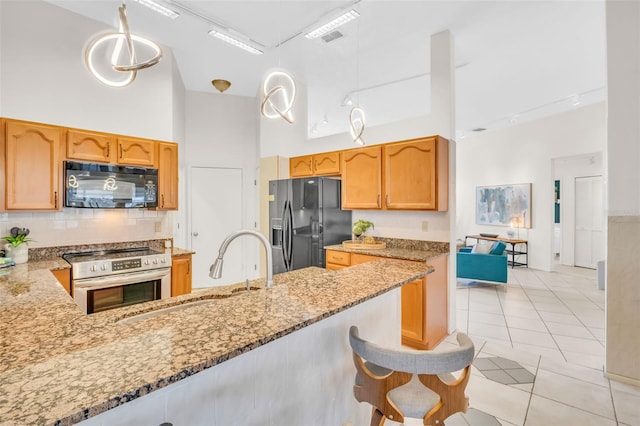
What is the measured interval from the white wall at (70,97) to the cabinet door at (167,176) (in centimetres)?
30

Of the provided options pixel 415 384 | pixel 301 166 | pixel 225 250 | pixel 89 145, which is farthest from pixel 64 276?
pixel 301 166

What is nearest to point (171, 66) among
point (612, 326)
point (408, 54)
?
point (408, 54)

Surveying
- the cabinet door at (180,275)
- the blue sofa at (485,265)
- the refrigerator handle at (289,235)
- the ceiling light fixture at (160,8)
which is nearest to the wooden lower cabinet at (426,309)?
the refrigerator handle at (289,235)

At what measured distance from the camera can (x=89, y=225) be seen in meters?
3.42

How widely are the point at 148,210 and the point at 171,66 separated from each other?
6.05ft

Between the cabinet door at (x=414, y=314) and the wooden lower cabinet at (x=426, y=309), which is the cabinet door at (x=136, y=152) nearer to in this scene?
the wooden lower cabinet at (x=426, y=309)

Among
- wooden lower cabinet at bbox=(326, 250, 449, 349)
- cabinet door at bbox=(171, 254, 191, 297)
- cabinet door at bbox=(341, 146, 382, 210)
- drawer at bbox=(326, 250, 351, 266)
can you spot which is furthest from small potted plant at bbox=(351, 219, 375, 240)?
cabinet door at bbox=(171, 254, 191, 297)

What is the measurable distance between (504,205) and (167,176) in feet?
24.6

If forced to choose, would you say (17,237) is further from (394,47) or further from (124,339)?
(394,47)

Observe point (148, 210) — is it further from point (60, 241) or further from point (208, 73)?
point (208, 73)

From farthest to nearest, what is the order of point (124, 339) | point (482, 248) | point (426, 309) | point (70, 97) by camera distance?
point (482, 248) < point (70, 97) < point (426, 309) < point (124, 339)

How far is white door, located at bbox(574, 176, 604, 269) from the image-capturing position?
6.80 meters

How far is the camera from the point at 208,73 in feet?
14.8

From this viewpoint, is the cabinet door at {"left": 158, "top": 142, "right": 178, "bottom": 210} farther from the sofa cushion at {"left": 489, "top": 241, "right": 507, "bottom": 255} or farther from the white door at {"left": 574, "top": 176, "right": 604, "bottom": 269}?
the white door at {"left": 574, "top": 176, "right": 604, "bottom": 269}
